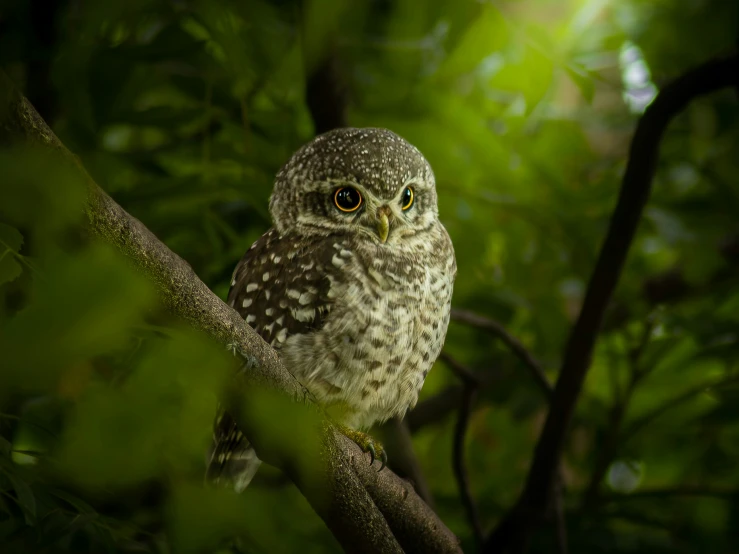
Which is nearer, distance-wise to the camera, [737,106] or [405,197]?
[405,197]

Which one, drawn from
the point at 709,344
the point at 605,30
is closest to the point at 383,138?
the point at 709,344

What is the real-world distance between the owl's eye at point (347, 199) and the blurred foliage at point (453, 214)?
16 cm

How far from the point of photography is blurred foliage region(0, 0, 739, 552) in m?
0.94

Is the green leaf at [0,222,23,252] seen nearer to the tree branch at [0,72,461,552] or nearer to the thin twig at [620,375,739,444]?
the tree branch at [0,72,461,552]

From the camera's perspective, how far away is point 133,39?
1.77m

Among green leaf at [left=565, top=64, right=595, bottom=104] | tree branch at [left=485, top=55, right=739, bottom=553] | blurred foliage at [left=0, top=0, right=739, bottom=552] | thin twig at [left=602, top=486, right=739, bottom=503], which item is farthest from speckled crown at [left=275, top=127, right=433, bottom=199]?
thin twig at [left=602, top=486, right=739, bottom=503]

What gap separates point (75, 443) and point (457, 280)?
164 centimetres

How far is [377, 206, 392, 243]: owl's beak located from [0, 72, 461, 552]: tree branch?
1.63ft

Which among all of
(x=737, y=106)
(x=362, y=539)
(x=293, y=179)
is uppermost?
(x=737, y=106)

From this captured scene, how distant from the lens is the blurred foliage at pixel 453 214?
94cm

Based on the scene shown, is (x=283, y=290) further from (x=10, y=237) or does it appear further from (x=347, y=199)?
(x=10, y=237)

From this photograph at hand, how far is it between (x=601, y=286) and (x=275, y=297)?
729mm

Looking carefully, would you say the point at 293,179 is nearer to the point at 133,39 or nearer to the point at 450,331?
the point at 133,39

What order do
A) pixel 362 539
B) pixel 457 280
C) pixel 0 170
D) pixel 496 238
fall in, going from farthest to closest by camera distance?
pixel 496 238
pixel 457 280
pixel 362 539
pixel 0 170
